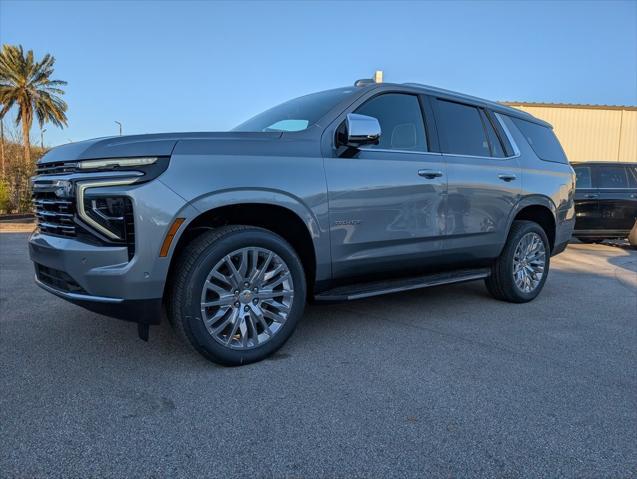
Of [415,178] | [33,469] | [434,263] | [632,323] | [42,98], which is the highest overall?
[42,98]

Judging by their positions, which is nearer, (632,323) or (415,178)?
(415,178)

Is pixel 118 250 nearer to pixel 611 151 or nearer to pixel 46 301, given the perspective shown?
pixel 46 301

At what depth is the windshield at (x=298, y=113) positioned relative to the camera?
3.57 m

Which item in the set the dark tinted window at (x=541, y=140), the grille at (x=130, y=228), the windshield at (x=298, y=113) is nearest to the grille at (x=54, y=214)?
the grille at (x=130, y=228)

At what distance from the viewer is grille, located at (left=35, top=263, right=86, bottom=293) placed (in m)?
2.75

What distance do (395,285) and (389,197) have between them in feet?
2.29

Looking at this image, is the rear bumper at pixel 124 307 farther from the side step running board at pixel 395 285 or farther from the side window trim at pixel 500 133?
the side window trim at pixel 500 133

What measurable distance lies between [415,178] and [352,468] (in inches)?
92.7

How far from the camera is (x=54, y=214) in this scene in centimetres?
289

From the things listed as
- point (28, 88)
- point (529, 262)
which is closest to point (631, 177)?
point (529, 262)

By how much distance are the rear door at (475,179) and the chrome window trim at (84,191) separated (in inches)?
101

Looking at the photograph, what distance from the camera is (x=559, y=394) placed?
272 cm

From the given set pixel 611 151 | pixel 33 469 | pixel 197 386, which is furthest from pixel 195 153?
pixel 611 151

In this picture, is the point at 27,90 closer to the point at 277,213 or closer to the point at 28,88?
the point at 28,88
